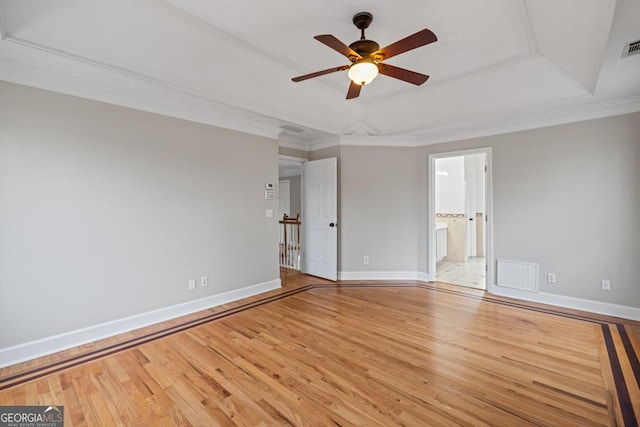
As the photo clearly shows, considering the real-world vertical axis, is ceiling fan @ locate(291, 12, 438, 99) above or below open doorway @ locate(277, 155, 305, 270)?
above

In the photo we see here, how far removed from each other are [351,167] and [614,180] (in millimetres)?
3416

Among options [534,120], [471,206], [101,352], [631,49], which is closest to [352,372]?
[101,352]

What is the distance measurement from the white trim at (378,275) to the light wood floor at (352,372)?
4.79 feet

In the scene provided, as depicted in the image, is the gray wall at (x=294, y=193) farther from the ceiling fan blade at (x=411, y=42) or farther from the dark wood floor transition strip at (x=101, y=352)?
the ceiling fan blade at (x=411, y=42)

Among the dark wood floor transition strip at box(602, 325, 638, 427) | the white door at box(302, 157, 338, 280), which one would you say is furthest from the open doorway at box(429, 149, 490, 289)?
the dark wood floor transition strip at box(602, 325, 638, 427)

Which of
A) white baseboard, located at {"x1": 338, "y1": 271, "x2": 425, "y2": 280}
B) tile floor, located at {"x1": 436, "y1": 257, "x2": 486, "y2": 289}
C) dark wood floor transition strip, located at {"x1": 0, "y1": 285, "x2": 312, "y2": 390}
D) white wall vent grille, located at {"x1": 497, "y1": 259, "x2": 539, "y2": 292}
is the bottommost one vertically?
→ dark wood floor transition strip, located at {"x1": 0, "y1": 285, "x2": 312, "y2": 390}

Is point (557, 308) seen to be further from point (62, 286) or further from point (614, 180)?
point (62, 286)


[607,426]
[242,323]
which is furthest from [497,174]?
[242,323]

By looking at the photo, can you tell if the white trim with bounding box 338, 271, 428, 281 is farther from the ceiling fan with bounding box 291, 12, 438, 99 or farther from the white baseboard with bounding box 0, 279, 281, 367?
the ceiling fan with bounding box 291, 12, 438, 99

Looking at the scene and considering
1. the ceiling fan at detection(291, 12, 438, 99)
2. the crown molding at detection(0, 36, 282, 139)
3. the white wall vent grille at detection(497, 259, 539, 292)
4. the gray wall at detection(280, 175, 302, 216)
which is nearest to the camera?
the ceiling fan at detection(291, 12, 438, 99)

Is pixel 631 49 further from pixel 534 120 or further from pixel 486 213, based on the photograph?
pixel 486 213

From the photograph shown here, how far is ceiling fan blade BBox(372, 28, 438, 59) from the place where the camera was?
176 cm

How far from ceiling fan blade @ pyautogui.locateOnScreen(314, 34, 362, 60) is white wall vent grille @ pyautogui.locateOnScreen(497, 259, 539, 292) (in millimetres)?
3704

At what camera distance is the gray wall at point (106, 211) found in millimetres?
2480
